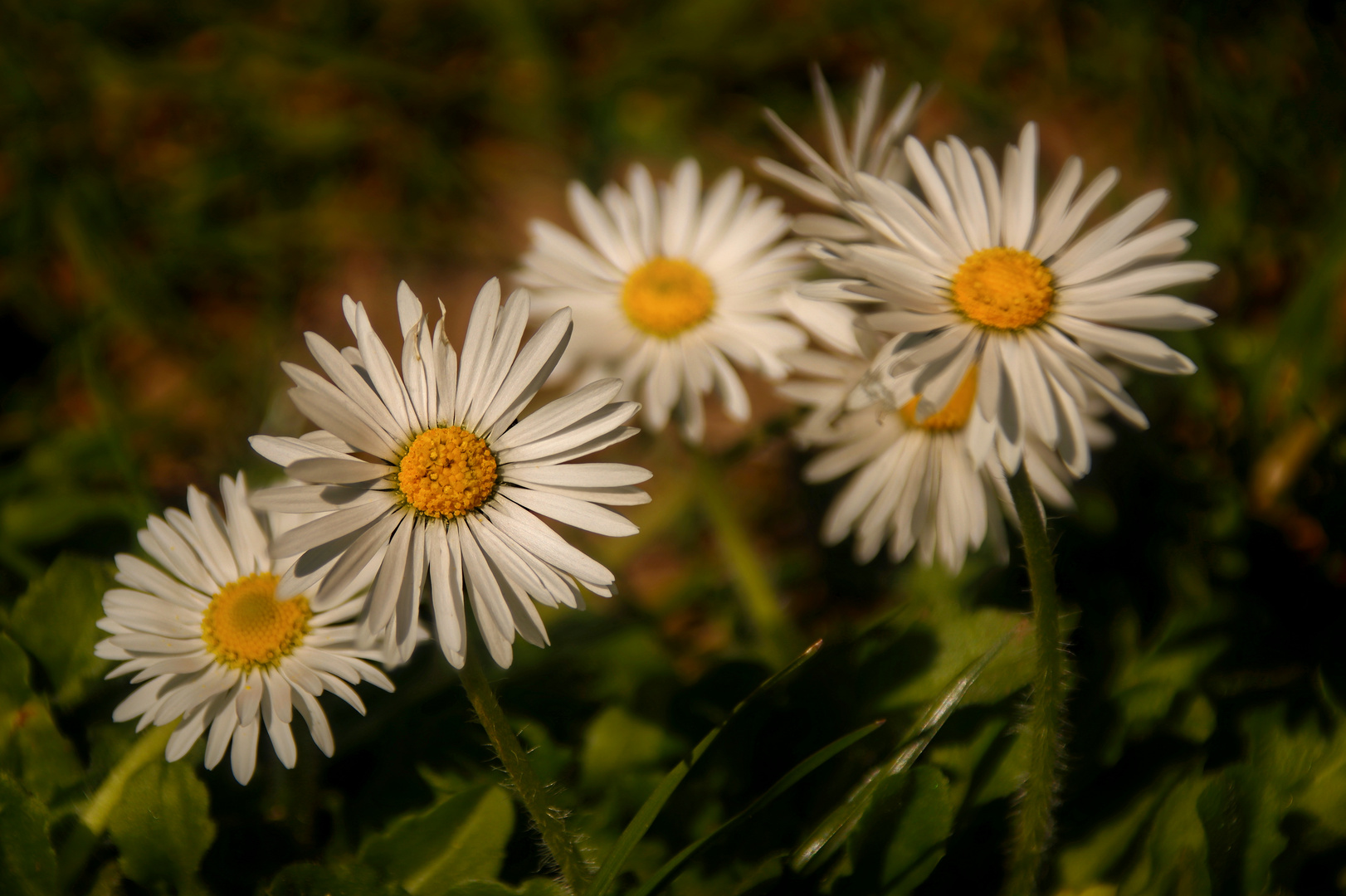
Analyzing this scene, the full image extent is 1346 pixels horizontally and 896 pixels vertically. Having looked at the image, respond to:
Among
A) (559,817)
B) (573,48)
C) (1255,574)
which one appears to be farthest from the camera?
(573,48)

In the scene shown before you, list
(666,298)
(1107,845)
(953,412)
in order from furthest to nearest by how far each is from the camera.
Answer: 1. (666,298)
2. (953,412)
3. (1107,845)

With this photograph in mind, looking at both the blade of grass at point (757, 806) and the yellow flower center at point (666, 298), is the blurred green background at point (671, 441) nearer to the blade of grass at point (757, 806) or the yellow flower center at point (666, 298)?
the blade of grass at point (757, 806)

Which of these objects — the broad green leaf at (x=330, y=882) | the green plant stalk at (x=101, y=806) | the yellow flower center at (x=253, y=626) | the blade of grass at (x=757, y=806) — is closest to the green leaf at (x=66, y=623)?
the green plant stalk at (x=101, y=806)

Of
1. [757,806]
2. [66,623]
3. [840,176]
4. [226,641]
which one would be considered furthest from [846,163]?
[66,623]

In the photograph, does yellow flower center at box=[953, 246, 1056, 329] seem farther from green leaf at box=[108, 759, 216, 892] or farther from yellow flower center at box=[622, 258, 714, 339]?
green leaf at box=[108, 759, 216, 892]

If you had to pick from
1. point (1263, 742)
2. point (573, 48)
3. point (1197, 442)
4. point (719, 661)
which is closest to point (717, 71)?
point (573, 48)

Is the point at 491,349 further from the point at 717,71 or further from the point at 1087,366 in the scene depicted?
the point at 717,71

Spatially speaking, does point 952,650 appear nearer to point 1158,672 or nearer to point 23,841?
point 1158,672
